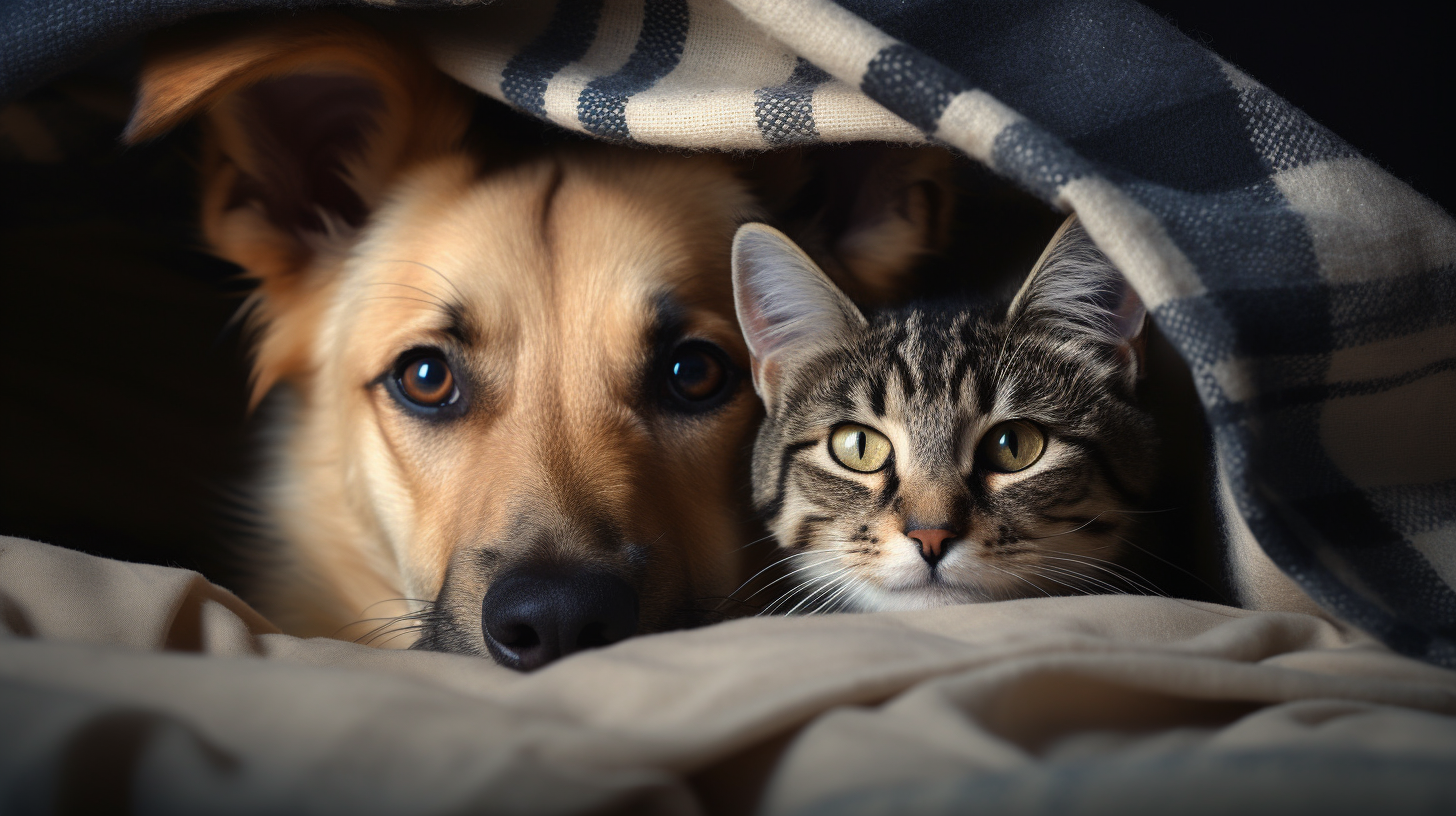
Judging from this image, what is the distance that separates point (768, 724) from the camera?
22.3 inches

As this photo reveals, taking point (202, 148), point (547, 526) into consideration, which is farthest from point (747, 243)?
point (202, 148)

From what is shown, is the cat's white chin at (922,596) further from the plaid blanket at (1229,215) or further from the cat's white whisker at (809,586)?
the plaid blanket at (1229,215)

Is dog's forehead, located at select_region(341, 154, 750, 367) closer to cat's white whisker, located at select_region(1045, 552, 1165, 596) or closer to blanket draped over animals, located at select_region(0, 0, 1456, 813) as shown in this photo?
blanket draped over animals, located at select_region(0, 0, 1456, 813)

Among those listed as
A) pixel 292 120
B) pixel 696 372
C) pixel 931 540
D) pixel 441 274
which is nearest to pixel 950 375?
pixel 931 540

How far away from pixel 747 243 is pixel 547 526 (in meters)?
0.46

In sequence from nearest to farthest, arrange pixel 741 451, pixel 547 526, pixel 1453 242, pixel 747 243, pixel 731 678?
pixel 731 678 → pixel 1453 242 → pixel 547 526 → pixel 747 243 → pixel 741 451

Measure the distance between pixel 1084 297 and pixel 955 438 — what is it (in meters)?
0.25

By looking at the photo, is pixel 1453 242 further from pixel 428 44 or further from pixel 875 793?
pixel 428 44

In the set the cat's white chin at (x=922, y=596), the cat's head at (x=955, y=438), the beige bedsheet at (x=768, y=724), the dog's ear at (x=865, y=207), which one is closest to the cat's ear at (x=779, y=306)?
the cat's head at (x=955, y=438)

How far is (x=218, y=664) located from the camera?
0.63 meters

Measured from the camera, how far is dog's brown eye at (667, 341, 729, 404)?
1279 millimetres

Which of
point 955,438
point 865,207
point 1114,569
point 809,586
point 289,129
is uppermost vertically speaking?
point 865,207

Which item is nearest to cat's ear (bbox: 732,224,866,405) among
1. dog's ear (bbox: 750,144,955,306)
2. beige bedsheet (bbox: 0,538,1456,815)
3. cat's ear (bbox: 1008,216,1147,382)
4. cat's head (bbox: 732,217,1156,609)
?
cat's head (bbox: 732,217,1156,609)

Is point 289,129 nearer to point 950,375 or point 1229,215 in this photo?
point 950,375
